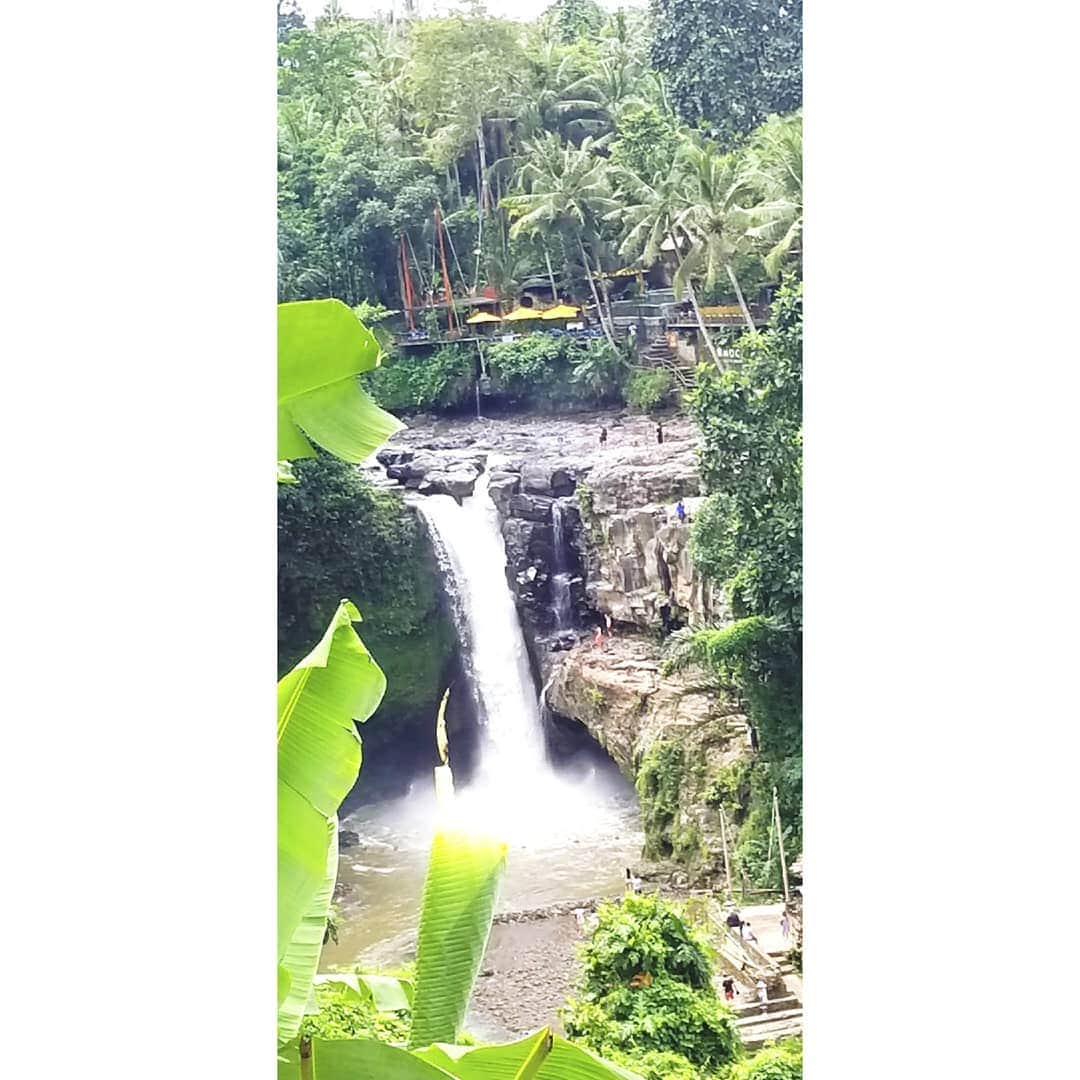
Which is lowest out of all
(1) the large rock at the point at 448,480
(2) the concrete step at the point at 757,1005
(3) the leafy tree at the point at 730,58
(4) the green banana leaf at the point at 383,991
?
(2) the concrete step at the point at 757,1005

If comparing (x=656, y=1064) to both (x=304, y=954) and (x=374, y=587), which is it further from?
(x=374, y=587)

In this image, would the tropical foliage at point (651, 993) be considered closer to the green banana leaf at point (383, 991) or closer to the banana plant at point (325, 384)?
the green banana leaf at point (383, 991)

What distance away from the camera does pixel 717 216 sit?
215 cm

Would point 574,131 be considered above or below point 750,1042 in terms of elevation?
above

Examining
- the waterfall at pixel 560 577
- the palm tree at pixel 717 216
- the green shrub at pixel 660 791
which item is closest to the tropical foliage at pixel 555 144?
the palm tree at pixel 717 216

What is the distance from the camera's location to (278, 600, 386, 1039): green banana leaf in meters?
2.04

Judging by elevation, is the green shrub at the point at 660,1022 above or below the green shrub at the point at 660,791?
below

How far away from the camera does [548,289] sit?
2176mm

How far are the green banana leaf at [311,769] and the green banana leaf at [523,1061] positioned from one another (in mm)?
261

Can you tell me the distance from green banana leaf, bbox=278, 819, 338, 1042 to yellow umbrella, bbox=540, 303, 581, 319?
36.5 inches

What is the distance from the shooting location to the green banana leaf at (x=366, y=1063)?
1965 millimetres
